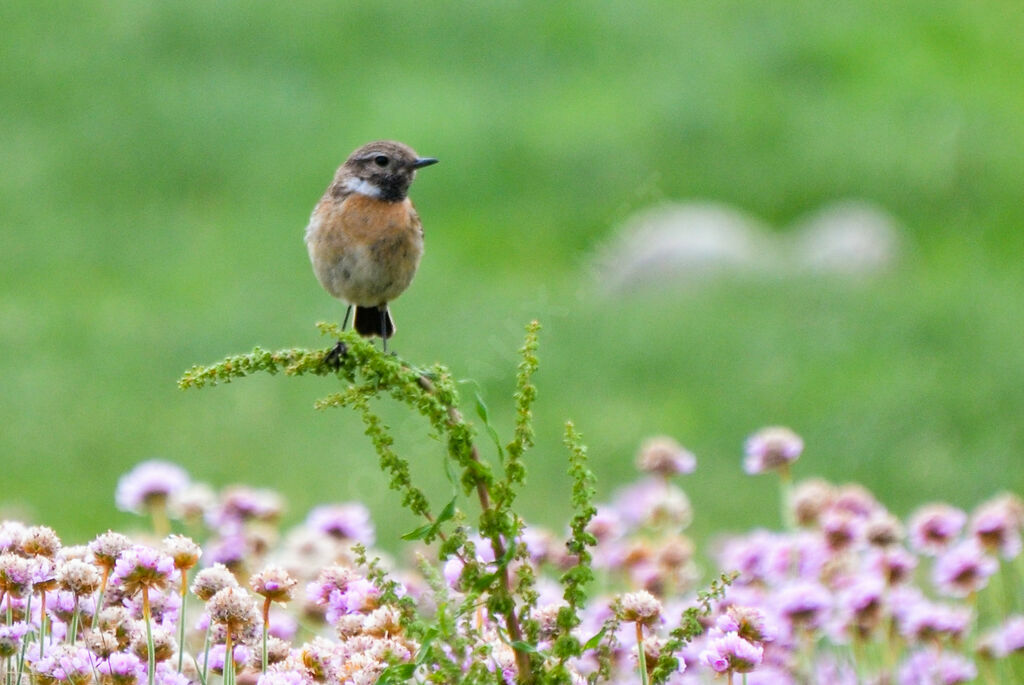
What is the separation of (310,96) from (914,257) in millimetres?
6266

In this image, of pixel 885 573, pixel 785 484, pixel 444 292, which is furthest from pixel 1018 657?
pixel 444 292

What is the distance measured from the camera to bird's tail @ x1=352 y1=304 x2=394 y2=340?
505cm

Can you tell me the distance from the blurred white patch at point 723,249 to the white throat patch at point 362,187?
8270mm

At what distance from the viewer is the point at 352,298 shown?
191 inches

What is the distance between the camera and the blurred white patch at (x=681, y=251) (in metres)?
13.7

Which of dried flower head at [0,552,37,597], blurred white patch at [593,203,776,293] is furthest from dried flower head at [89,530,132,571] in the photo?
blurred white patch at [593,203,776,293]

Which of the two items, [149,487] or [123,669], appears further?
[149,487]

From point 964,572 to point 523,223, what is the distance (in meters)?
10.2

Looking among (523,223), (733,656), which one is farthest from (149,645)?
(523,223)

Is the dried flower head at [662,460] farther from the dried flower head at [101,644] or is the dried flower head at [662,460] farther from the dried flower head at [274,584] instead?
the dried flower head at [101,644]

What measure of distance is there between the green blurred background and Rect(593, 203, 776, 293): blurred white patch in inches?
10.6

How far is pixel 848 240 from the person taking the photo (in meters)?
13.9

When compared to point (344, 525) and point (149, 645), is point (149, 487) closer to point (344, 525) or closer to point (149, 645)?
point (344, 525)

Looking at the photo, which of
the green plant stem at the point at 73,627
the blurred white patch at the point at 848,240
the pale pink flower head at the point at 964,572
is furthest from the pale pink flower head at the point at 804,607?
the blurred white patch at the point at 848,240
